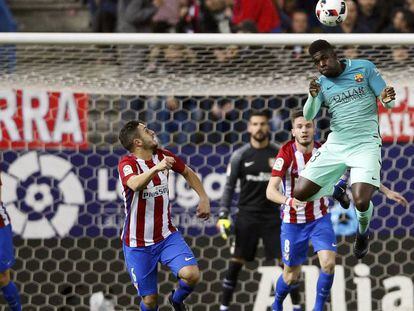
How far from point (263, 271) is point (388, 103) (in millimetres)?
3260

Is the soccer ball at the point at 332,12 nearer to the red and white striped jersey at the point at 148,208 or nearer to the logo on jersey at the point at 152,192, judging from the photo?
the red and white striped jersey at the point at 148,208

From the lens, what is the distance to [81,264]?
1132 cm

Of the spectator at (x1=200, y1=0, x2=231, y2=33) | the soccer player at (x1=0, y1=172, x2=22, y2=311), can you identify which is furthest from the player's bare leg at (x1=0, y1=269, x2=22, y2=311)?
the spectator at (x1=200, y1=0, x2=231, y2=33)

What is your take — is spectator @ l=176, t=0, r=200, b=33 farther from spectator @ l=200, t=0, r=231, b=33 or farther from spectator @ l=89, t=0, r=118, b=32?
spectator @ l=89, t=0, r=118, b=32

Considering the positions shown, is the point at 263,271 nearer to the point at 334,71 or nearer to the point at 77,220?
the point at 77,220

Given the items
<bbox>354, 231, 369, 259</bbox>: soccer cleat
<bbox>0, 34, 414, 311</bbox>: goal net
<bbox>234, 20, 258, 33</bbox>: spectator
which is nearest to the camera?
<bbox>354, 231, 369, 259</bbox>: soccer cleat

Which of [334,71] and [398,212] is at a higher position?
[334,71]

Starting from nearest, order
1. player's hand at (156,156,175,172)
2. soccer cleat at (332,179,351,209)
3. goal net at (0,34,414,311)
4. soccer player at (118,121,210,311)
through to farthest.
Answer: player's hand at (156,156,175,172), soccer player at (118,121,210,311), soccer cleat at (332,179,351,209), goal net at (0,34,414,311)

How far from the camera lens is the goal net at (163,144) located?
10.8 m

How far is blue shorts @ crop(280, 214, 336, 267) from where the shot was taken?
997cm

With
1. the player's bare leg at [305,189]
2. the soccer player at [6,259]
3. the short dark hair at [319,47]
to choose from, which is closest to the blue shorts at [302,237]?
the player's bare leg at [305,189]

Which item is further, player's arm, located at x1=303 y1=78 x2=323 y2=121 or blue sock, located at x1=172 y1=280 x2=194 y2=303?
blue sock, located at x1=172 y1=280 x2=194 y2=303

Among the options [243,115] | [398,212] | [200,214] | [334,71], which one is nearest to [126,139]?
[200,214]

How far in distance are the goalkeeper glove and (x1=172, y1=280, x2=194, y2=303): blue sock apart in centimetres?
128
